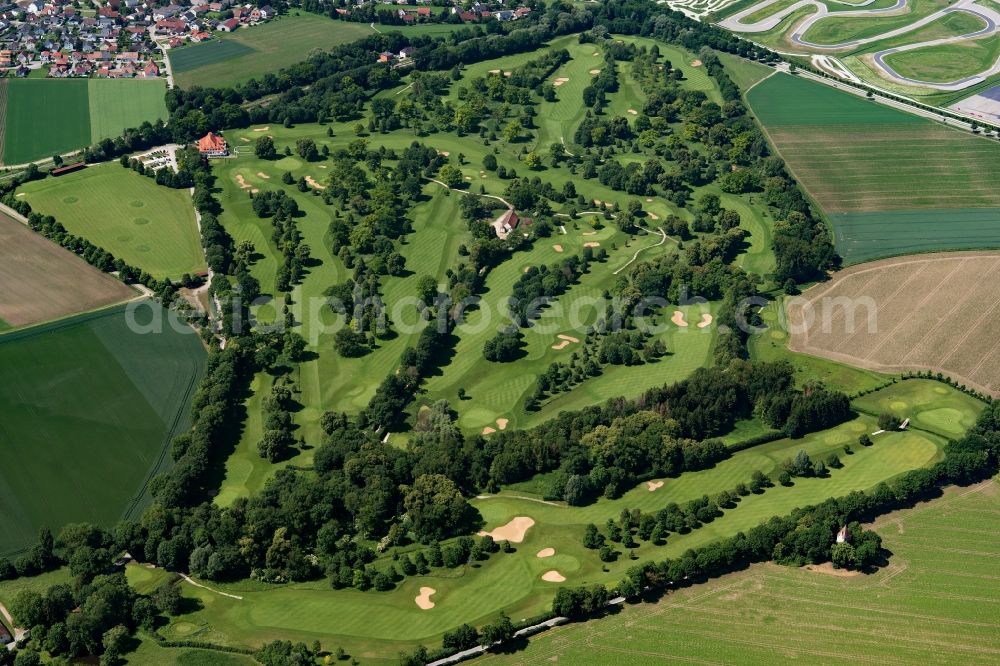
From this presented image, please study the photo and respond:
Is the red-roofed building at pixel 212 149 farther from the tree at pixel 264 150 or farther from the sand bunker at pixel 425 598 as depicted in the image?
the sand bunker at pixel 425 598

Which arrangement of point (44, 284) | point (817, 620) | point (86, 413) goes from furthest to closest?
point (44, 284), point (86, 413), point (817, 620)

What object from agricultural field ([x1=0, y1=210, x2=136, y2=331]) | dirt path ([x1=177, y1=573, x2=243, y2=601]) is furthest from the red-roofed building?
dirt path ([x1=177, y1=573, x2=243, y2=601])

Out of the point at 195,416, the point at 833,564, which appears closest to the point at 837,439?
the point at 833,564

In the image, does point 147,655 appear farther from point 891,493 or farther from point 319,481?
point 891,493

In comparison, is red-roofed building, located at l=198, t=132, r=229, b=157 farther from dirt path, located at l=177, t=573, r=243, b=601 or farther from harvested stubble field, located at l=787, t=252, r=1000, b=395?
harvested stubble field, located at l=787, t=252, r=1000, b=395

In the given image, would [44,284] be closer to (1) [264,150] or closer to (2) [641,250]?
(1) [264,150]

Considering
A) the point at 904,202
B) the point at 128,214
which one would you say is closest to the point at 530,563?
the point at 128,214
